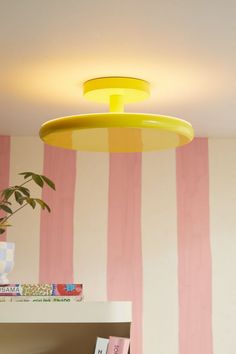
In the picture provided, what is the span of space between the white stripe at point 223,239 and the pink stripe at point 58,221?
0.83 m

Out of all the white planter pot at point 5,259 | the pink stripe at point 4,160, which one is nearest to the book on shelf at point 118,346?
the white planter pot at point 5,259

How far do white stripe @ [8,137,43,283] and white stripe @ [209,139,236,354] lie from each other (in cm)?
102

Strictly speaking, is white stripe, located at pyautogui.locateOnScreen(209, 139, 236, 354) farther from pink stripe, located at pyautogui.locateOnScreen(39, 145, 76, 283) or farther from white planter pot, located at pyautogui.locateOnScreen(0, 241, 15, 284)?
white planter pot, located at pyautogui.locateOnScreen(0, 241, 15, 284)

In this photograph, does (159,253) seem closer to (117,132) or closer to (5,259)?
(5,259)

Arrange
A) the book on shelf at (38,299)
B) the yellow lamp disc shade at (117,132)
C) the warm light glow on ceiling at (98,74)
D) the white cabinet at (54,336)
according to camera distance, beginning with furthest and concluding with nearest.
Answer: the white cabinet at (54,336) → the book on shelf at (38,299) → the warm light glow on ceiling at (98,74) → the yellow lamp disc shade at (117,132)

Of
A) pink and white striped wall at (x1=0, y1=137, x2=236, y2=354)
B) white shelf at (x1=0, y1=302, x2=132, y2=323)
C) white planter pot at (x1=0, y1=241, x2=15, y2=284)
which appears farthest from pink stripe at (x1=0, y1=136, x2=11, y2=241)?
white shelf at (x1=0, y1=302, x2=132, y2=323)

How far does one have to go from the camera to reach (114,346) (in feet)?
8.95

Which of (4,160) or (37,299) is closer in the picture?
(37,299)

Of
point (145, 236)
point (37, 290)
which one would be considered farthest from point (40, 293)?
point (145, 236)

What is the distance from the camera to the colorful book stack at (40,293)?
2732 mm

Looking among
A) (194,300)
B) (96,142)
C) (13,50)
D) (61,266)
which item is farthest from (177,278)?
(13,50)

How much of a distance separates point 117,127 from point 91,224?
150cm

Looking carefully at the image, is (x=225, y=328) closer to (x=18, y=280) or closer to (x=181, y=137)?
(x=18, y=280)

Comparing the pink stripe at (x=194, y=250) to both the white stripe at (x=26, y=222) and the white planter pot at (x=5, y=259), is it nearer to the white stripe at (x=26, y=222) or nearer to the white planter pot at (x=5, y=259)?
the white stripe at (x=26, y=222)
